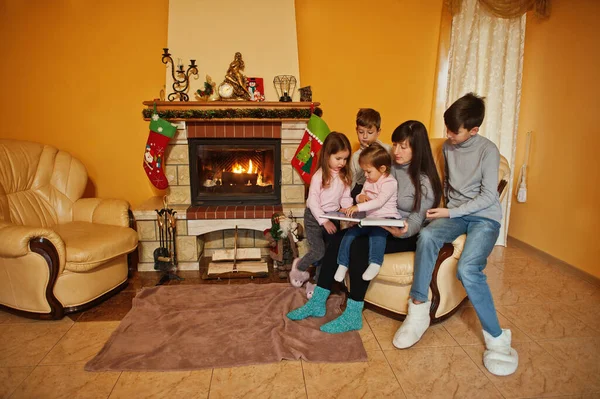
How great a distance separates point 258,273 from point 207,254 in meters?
0.71

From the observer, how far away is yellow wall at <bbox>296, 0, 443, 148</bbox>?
348cm

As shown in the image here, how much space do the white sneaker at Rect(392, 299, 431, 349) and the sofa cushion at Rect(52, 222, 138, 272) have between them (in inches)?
70.6

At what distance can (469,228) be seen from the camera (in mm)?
2121

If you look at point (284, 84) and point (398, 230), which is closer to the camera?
point (398, 230)

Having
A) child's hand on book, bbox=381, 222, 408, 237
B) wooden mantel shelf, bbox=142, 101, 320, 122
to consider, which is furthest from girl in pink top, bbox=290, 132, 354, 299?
wooden mantel shelf, bbox=142, 101, 320, 122

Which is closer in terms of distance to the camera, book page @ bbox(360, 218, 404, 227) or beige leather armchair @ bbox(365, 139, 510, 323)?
book page @ bbox(360, 218, 404, 227)

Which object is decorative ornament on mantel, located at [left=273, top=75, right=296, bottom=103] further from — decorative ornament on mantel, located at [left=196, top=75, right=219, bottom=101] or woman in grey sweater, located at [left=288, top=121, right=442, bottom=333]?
woman in grey sweater, located at [left=288, top=121, right=442, bottom=333]

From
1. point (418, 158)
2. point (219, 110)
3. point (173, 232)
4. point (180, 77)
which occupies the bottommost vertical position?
point (173, 232)

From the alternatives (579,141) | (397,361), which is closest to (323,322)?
(397,361)

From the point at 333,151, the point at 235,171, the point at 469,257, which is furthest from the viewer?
the point at 235,171

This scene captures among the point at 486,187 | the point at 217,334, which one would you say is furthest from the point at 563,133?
the point at 217,334

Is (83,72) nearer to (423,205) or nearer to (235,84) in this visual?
(235,84)

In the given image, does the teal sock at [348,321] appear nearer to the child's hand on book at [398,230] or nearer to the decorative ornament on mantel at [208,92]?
the child's hand on book at [398,230]

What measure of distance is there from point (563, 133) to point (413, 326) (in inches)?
88.9
